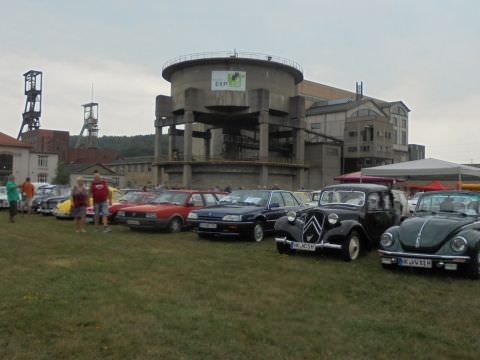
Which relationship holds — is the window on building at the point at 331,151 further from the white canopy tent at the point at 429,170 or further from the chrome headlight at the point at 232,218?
the chrome headlight at the point at 232,218

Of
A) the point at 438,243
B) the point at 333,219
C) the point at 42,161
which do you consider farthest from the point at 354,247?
the point at 42,161

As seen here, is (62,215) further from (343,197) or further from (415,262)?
(415,262)

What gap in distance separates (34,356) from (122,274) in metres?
3.62

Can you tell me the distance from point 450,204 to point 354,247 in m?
2.15

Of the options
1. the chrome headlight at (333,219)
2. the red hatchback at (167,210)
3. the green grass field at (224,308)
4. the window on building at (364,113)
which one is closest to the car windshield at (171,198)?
the red hatchback at (167,210)

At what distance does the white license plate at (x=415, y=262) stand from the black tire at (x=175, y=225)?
809 centimetres

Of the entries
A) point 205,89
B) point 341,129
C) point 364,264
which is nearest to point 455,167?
point 364,264

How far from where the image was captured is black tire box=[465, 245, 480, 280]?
805 cm

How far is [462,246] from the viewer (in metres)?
8.04

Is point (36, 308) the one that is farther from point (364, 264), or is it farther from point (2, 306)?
point (364, 264)

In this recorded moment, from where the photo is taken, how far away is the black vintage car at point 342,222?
9.86 metres

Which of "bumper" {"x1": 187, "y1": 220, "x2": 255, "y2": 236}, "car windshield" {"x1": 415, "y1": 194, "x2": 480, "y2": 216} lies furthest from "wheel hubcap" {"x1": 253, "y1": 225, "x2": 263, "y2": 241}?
"car windshield" {"x1": 415, "y1": 194, "x2": 480, "y2": 216}

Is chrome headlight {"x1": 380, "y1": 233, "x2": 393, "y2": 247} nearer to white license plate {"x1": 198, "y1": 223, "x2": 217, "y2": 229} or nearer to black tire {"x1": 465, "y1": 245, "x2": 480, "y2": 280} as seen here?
black tire {"x1": 465, "y1": 245, "x2": 480, "y2": 280}

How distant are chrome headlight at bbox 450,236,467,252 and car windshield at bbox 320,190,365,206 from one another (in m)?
2.90
